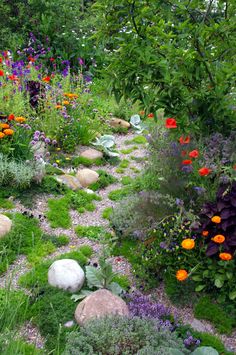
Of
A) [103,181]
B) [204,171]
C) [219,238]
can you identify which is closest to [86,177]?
[103,181]

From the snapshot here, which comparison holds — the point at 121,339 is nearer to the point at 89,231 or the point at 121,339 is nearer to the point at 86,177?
the point at 89,231

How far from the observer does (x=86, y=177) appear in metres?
5.76

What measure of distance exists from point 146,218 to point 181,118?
0.95 meters

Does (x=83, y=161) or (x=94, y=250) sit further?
(x=83, y=161)

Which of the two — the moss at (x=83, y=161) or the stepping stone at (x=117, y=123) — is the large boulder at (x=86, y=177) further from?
the stepping stone at (x=117, y=123)

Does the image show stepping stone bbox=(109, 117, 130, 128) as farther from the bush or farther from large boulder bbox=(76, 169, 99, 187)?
the bush

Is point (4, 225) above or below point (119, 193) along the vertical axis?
above

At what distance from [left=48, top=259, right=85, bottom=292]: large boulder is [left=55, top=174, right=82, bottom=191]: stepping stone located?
5.56ft

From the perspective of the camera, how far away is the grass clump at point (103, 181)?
18.8ft

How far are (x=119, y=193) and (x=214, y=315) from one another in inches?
89.5

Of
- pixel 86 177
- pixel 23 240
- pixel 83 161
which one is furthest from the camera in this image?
pixel 83 161

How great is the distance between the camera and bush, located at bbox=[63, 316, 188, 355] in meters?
2.83

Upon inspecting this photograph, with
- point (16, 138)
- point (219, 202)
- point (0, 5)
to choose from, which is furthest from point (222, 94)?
point (0, 5)

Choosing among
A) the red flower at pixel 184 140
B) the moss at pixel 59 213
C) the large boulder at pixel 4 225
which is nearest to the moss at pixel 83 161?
the moss at pixel 59 213
